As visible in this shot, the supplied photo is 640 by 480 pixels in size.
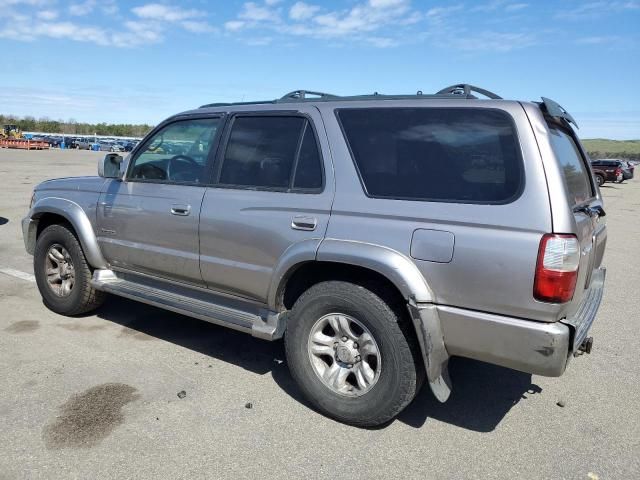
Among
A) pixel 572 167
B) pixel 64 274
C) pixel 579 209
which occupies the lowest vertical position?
pixel 64 274

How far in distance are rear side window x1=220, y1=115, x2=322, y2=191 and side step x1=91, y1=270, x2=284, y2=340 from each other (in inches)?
34.2

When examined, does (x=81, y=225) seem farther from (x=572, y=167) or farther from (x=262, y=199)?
(x=572, y=167)

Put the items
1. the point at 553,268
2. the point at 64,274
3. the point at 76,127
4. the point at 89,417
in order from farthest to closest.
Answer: the point at 76,127
the point at 64,274
the point at 89,417
the point at 553,268

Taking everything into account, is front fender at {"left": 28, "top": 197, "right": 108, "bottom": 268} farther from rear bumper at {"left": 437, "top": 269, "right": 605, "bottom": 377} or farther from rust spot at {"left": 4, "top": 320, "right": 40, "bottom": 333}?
rear bumper at {"left": 437, "top": 269, "right": 605, "bottom": 377}

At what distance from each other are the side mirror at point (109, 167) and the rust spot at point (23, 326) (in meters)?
1.47

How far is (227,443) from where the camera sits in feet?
9.97

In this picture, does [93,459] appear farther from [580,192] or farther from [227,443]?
[580,192]

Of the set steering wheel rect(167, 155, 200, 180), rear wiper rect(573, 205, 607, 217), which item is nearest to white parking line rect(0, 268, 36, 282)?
steering wheel rect(167, 155, 200, 180)

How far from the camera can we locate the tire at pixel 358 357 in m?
3.05

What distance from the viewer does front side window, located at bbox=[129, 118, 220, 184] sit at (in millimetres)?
4078

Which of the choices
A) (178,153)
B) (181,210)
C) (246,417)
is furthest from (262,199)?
(246,417)

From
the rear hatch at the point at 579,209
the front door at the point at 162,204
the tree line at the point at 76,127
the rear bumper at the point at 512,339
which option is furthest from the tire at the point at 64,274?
the tree line at the point at 76,127

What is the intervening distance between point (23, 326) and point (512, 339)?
13.5 ft

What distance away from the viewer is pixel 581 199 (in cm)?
335
